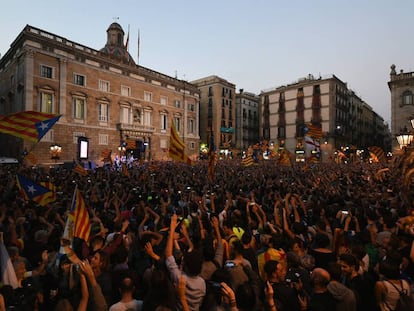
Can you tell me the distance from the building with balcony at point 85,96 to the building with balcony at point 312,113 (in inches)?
856

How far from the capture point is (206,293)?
289 cm

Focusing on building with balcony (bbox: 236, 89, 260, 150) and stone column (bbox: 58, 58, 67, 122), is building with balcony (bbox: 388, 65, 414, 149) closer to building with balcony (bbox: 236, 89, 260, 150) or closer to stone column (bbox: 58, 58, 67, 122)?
building with balcony (bbox: 236, 89, 260, 150)

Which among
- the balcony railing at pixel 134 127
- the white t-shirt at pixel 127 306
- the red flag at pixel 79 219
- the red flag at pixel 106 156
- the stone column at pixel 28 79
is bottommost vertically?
Result: the white t-shirt at pixel 127 306

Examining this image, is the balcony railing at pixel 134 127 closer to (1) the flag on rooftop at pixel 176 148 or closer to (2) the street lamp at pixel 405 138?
(1) the flag on rooftop at pixel 176 148

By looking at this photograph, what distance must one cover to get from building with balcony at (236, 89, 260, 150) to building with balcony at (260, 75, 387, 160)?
4462 millimetres

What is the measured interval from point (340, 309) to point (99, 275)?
2731 mm

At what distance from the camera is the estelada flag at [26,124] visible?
785cm

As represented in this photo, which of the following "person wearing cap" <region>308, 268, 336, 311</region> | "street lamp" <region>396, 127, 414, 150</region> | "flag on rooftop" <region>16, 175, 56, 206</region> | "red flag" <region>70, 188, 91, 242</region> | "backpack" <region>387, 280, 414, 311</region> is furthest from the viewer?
"street lamp" <region>396, 127, 414, 150</region>

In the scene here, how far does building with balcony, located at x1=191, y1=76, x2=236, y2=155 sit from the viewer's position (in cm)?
5447

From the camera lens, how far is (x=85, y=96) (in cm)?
3219

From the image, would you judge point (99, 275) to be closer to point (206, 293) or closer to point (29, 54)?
point (206, 293)

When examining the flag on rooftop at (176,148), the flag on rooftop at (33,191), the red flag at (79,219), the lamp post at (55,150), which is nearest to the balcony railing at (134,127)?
the lamp post at (55,150)

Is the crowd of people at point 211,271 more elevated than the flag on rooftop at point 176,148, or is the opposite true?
the flag on rooftop at point 176,148

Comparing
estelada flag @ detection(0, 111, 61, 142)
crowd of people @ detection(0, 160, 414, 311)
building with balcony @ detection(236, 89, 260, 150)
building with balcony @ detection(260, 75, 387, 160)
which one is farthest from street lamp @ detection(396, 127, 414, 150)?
building with balcony @ detection(236, 89, 260, 150)
